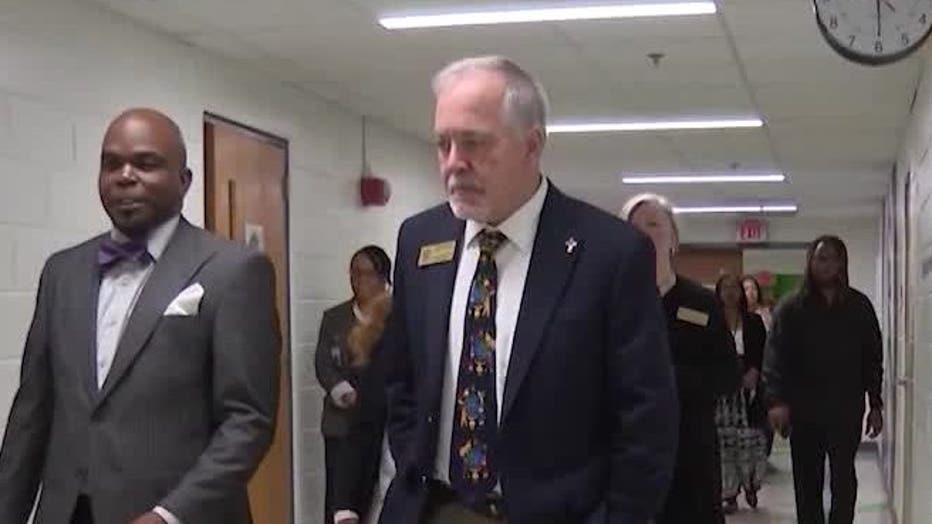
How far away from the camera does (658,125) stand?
8.19 meters

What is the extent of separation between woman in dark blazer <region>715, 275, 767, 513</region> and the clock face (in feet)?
14.6

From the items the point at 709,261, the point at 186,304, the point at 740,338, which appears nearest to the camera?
the point at 186,304

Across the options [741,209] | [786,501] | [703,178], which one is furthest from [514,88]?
[741,209]

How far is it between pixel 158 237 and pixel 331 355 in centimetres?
403

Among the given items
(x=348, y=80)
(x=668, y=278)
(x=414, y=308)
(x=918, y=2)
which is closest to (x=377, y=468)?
(x=414, y=308)

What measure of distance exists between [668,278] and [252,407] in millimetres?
1521

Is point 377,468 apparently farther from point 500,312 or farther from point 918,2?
point 918,2

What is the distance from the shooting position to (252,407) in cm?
238

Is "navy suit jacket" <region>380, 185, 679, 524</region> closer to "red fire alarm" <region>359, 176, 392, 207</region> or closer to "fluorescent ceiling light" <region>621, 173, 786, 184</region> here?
"red fire alarm" <region>359, 176, 392, 207</region>

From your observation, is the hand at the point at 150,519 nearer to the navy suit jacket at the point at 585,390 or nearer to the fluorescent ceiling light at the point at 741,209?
the navy suit jacket at the point at 585,390

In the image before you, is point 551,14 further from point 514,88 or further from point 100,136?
point 514,88

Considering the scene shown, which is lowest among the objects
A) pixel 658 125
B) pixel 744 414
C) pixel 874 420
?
pixel 744 414

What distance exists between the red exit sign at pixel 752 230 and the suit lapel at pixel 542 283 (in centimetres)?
1469

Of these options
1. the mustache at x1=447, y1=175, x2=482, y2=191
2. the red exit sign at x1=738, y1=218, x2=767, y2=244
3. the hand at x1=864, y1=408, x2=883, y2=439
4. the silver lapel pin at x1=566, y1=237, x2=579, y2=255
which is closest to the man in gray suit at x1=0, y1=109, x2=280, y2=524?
the mustache at x1=447, y1=175, x2=482, y2=191
